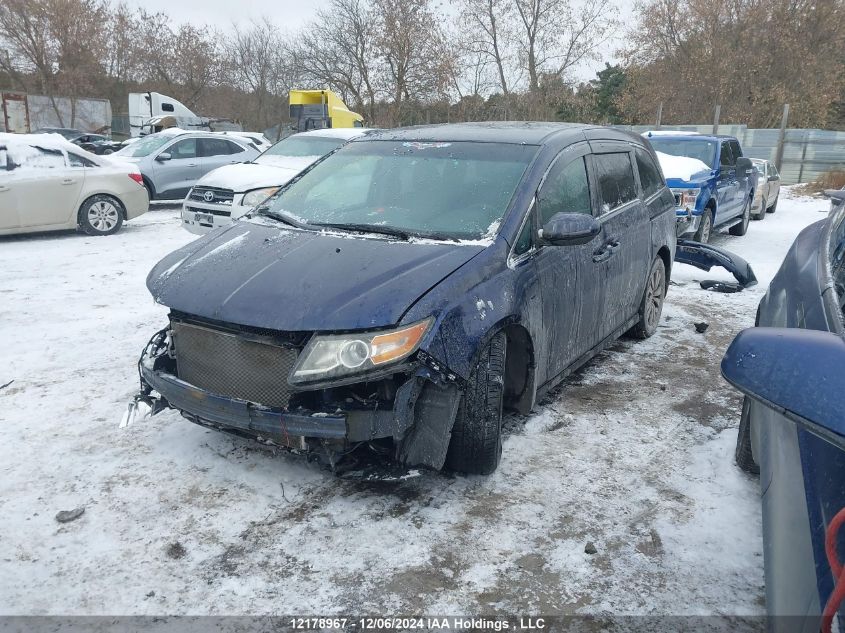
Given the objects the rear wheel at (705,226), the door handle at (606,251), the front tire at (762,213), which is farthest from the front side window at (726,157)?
the door handle at (606,251)

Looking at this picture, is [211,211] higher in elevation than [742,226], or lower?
higher

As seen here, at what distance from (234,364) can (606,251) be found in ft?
8.52

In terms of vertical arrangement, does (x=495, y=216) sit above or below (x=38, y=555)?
above

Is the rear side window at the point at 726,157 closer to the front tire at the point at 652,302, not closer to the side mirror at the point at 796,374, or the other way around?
the front tire at the point at 652,302

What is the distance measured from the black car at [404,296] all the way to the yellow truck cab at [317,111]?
1758 centimetres

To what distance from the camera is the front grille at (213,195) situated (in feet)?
32.2

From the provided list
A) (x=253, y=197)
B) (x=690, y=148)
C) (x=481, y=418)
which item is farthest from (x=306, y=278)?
(x=690, y=148)

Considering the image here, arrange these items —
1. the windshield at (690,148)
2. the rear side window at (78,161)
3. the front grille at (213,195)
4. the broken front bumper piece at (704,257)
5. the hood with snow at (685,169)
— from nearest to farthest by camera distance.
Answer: the broken front bumper piece at (704,257)
the front grille at (213,195)
the hood with snow at (685,169)
the rear side window at (78,161)
the windshield at (690,148)

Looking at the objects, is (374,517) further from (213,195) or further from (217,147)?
(217,147)

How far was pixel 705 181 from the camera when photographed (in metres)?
10.2

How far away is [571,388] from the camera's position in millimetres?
4887

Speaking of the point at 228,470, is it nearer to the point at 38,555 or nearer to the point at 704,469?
the point at 38,555

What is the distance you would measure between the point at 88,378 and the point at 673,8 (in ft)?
116

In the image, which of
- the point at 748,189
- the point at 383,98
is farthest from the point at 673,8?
the point at 748,189
